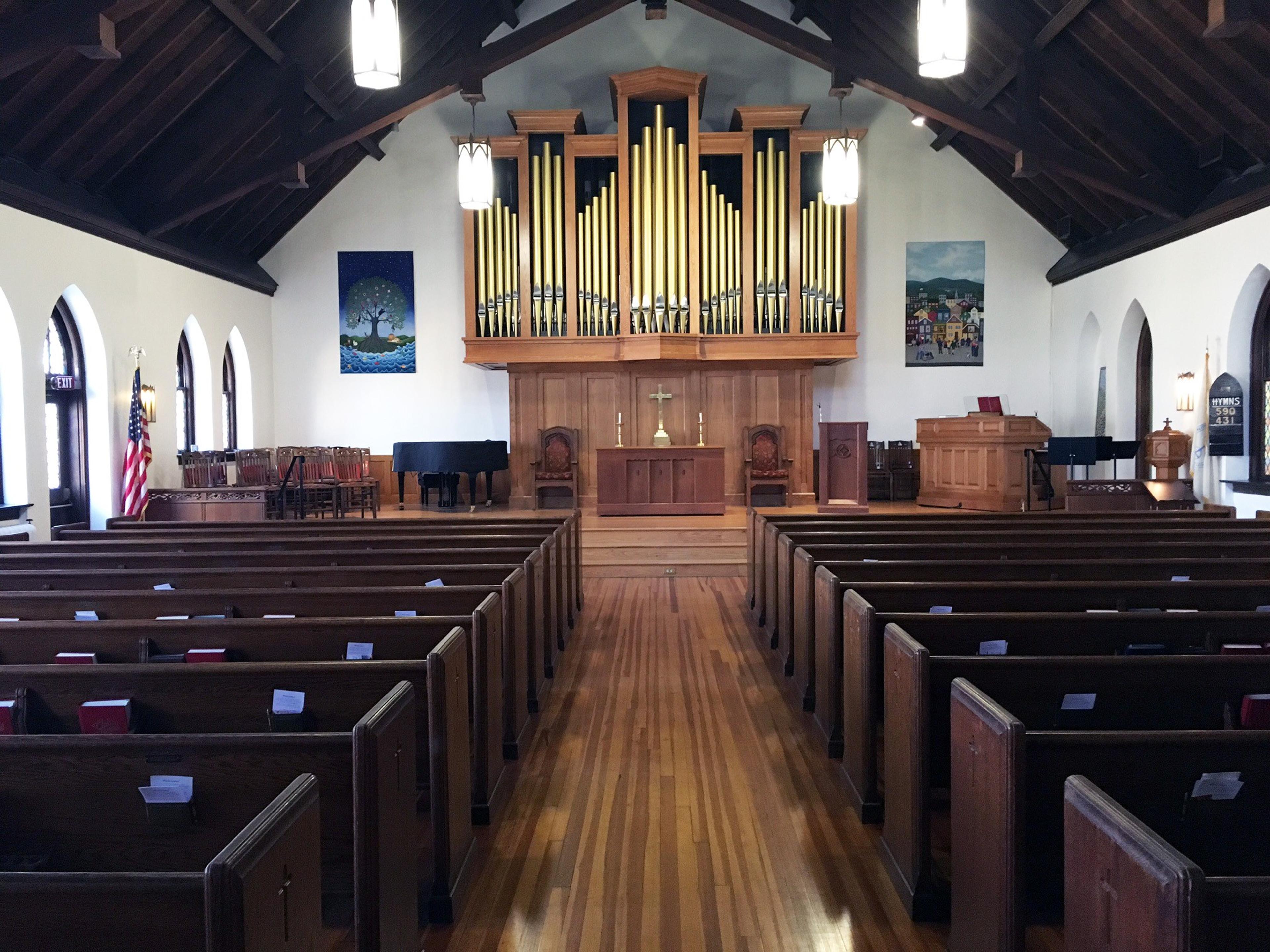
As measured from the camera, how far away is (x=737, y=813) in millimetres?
3574

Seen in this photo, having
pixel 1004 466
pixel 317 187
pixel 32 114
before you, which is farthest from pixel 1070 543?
pixel 317 187

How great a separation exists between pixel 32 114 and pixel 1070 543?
8401 mm

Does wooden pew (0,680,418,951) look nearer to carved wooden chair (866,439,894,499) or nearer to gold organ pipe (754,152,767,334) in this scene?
gold organ pipe (754,152,767,334)

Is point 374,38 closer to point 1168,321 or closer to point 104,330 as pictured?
point 104,330

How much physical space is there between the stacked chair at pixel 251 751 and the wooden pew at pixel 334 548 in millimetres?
678

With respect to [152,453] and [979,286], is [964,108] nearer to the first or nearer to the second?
[979,286]

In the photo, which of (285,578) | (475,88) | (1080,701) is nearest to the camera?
→ (1080,701)

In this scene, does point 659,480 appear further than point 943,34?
Yes

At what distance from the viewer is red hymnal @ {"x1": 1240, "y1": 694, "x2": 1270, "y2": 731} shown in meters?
2.72

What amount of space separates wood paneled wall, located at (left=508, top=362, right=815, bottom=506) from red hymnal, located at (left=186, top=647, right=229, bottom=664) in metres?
10.1

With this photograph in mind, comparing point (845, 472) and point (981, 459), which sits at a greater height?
point (981, 459)

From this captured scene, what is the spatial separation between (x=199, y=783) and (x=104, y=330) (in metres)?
8.71

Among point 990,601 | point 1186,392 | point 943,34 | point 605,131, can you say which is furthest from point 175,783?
point 605,131

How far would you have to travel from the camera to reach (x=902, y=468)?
13.8m
